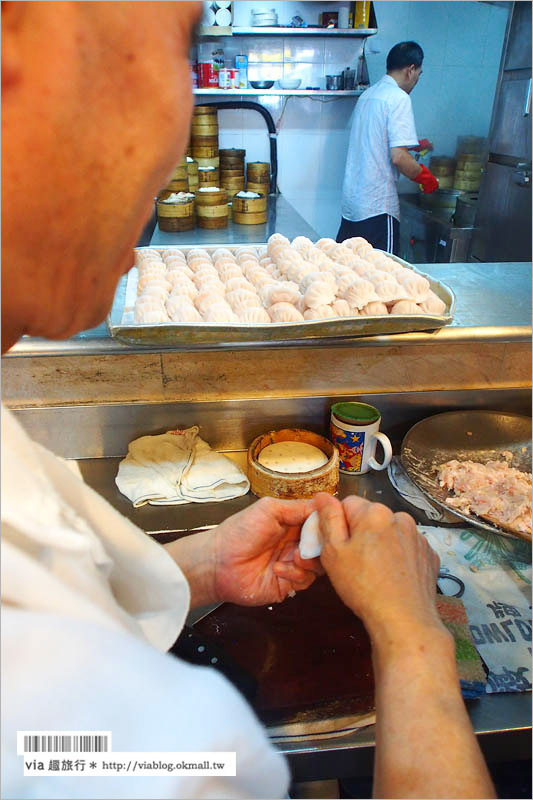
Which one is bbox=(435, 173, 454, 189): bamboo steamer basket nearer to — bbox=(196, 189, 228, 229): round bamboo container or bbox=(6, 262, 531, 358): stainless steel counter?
bbox=(196, 189, 228, 229): round bamboo container

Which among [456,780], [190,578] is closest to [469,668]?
[456,780]

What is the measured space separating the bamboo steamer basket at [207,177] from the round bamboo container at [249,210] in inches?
7.2

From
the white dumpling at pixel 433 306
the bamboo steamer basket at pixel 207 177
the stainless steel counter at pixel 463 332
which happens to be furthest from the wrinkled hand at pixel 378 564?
the bamboo steamer basket at pixel 207 177

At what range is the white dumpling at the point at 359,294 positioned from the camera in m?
1.37

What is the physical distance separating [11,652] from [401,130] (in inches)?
151

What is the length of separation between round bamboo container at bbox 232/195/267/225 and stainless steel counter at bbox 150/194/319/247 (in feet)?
0.12

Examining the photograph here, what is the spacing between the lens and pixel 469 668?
35.1 inches

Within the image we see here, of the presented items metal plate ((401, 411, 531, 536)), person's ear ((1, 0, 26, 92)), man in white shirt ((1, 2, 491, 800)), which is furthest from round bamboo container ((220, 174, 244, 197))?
person's ear ((1, 0, 26, 92))

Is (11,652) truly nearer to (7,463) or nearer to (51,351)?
(7,463)

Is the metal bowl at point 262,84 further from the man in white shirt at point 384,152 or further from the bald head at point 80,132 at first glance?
the bald head at point 80,132

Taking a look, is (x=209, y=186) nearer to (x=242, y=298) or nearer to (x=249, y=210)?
(x=249, y=210)

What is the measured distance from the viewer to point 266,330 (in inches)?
49.5

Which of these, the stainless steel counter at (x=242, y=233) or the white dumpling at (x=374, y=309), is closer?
the white dumpling at (x=374, y=309)

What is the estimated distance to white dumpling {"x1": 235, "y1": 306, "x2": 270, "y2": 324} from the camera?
133cm
